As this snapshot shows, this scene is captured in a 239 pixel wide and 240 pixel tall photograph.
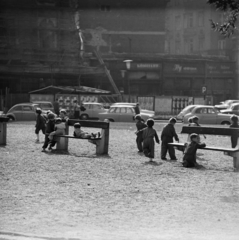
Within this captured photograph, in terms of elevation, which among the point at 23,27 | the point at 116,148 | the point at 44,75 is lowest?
the point at 116,148

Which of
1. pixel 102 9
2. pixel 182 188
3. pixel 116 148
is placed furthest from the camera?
pixel 102 9

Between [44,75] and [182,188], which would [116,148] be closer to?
[182,188]

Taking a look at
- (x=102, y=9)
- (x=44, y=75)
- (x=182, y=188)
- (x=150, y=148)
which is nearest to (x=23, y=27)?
(x=44, y=75)

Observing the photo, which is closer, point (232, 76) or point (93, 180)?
point (93, 180)

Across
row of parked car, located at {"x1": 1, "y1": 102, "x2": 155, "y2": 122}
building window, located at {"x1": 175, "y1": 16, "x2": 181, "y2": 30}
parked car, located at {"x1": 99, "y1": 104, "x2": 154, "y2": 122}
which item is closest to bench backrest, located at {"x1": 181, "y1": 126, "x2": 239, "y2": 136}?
row of parked car, located at {"x1": 1, "y1": 102, "x2": 155, "y2": 122}

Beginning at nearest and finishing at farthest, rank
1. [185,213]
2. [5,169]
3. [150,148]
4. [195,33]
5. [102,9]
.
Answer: [185,213]
[5,169]
[150,148]
[102,9]
[195,33]

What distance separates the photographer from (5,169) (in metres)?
12.2

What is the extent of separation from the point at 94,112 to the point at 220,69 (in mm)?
24104

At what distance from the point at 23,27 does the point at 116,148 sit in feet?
129

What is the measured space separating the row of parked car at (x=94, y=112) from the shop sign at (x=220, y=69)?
22625 millimetres

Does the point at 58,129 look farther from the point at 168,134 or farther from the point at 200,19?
the point at 200,19

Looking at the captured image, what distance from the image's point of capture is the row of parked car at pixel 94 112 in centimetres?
3309

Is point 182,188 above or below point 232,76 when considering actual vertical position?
below

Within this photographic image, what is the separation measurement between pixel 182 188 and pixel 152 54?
48.7 meters
